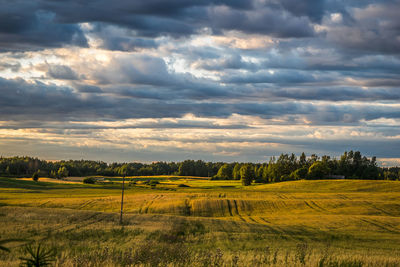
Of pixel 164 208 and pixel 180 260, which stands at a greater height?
pixel 180 260

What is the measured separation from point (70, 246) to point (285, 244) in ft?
54.4

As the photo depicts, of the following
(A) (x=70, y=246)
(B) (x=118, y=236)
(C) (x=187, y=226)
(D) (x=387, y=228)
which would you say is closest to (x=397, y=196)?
(D) (x=387, y=228)

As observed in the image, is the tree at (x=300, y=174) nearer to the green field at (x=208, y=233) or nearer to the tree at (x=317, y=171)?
the tree at (x=317, y=171)

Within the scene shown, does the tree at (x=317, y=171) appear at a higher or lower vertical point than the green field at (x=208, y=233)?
higher

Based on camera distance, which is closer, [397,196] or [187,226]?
[187,226]

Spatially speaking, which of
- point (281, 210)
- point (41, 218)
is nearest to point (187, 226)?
point (41, 218)

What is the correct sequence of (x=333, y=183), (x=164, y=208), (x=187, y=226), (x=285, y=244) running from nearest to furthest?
(x=285, y=244) → (x=187, y=226) → (x=164, y=208) → (x=333, y=183)

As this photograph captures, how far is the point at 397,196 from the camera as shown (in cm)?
9225

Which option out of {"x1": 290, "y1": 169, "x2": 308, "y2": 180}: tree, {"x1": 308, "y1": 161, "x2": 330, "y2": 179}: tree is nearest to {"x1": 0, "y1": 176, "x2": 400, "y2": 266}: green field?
{"x1": 308, "y1": 161, "x2": 330, "y2": 179}: tree

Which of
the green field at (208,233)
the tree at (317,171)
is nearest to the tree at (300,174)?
the tree at (317,171)

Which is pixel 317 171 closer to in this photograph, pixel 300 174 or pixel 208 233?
pixel 300 174

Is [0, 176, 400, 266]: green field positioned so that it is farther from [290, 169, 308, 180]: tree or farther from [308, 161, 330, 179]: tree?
[290, 169, 308, 180]: tree

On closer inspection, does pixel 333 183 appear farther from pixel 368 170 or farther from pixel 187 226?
pixel 187 226

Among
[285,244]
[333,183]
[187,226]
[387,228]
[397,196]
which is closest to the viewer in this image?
[285,244]
